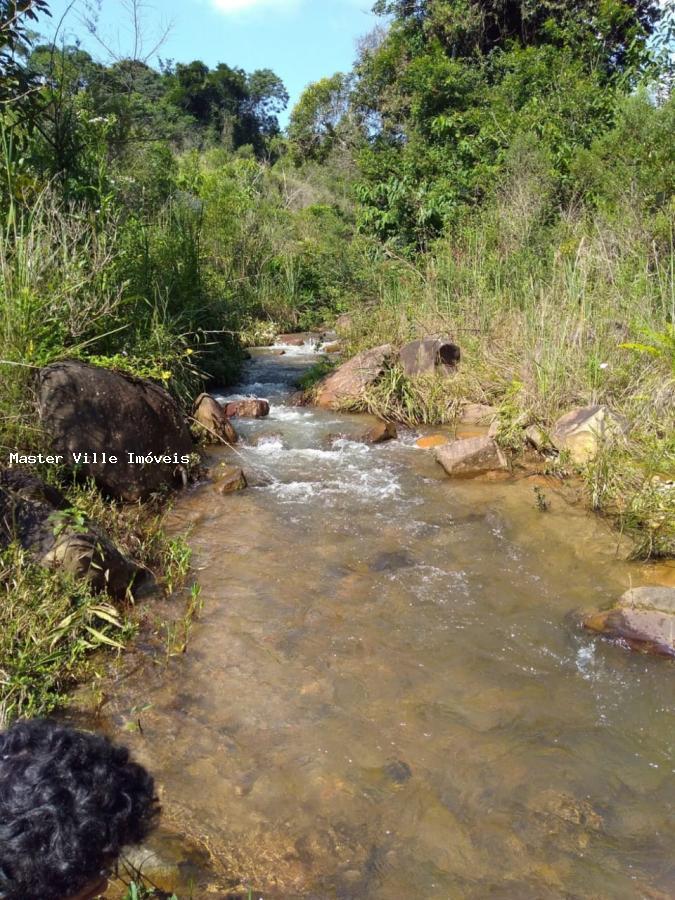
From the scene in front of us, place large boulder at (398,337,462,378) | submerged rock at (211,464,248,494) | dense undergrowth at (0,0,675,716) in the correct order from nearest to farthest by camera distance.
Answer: dense undergrowth at (0,0,675,716) → submerged rock at (211,464,248,494) → large boulder at (398,337,462,378)

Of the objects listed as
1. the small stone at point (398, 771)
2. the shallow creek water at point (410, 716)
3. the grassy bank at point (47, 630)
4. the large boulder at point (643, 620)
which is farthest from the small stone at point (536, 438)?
the small stone at point (398, 771)

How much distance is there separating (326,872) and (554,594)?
1955 mm

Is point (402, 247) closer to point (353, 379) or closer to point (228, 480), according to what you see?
point (353, 379)

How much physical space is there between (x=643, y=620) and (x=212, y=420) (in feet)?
11.8

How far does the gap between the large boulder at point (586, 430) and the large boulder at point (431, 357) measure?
176cm

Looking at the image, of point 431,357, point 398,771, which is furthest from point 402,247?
point 398,771

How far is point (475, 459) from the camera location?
513 cm

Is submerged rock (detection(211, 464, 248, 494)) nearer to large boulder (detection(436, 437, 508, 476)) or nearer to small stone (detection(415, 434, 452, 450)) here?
large boulder (detection(436, 437, 508, 476))

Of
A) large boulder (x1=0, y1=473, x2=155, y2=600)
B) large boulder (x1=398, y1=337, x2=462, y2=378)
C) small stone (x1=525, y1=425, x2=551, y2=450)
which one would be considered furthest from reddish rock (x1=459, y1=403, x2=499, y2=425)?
large boulder (x1=0, y1=473, x2=155, y2=600)

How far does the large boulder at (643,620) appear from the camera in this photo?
2977 millimetres

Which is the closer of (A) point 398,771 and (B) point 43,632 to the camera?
(A) point 398,771

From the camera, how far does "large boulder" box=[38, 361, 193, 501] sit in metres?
3.93

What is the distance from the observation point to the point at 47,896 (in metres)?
1.71

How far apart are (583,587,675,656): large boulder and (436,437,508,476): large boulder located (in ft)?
6.43
